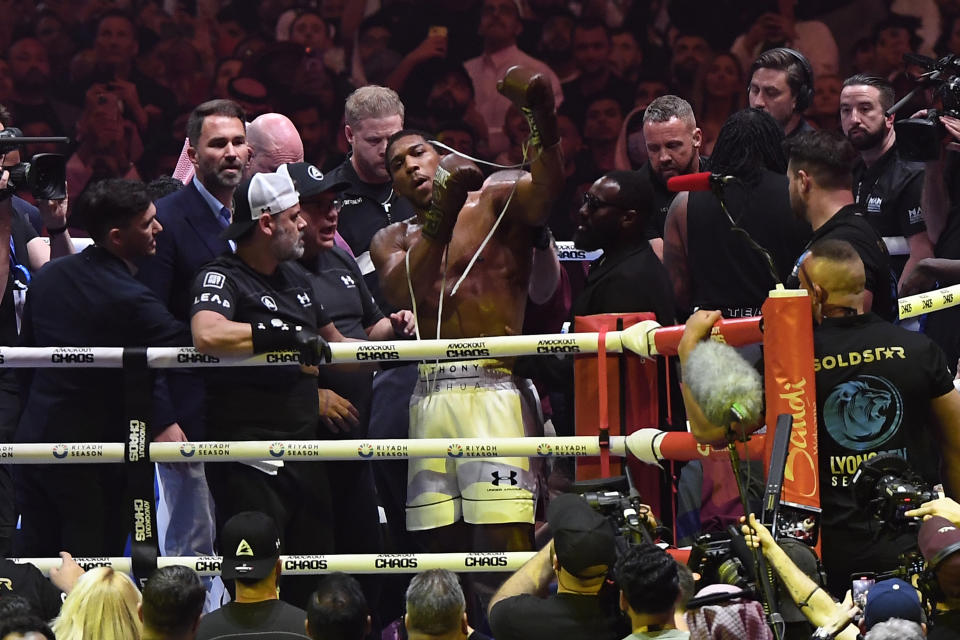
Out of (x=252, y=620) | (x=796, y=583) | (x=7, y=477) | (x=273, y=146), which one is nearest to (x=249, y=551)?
(x=252, y=620)

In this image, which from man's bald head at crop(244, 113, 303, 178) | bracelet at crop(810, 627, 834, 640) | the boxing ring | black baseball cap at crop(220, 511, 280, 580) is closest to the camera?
bracelet at crop(810, 627, 834, 640)

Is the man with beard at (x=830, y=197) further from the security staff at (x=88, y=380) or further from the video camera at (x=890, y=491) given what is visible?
the security staff at (x=88, y=380)

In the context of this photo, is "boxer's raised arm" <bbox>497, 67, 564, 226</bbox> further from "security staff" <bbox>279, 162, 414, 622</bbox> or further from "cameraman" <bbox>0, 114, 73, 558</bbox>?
"cameraman" <bbox>0, 114, 73, 558</bbox>

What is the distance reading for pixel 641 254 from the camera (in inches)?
204

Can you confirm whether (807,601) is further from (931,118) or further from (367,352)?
(931,118)

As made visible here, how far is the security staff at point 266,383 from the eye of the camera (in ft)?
16.5

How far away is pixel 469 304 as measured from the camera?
17.6 feet

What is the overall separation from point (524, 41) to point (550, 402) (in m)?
3.80

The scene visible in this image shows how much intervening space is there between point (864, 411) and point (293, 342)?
70.5 inches

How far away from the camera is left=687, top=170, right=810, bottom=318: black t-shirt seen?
213 inches

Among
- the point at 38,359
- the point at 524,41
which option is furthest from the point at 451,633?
the point at 524,41

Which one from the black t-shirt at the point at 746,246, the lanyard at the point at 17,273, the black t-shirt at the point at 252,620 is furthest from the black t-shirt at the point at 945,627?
the lanyard at the point at 17,273

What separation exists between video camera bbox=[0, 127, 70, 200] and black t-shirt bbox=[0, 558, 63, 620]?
5.10ft

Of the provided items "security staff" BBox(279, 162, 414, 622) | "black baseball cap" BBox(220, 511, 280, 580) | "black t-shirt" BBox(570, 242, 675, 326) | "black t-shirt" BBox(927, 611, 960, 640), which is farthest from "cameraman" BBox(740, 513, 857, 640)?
"security staff" BBox(279, 162, 414, 622)
